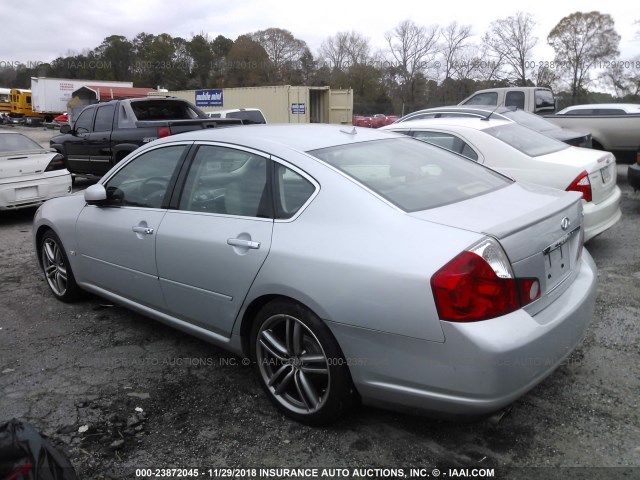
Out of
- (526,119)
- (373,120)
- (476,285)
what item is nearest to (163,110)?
(526,119)

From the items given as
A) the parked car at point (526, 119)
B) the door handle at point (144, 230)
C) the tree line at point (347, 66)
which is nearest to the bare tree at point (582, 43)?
the tree line at point (347, 66)

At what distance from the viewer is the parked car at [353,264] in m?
2.26

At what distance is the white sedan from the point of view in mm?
5098

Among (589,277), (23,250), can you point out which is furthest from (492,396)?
(23,250)

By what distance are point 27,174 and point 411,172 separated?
282 inches

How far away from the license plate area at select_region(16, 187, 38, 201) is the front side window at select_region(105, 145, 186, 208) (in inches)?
191

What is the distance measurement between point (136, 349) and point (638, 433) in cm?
314

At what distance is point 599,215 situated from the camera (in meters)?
5.20

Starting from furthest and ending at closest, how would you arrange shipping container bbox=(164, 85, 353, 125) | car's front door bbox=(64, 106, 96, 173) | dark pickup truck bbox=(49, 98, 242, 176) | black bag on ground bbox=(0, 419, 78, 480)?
shipping container bbox=(164, 85, 353, 125) < car's front door bbox=(64, 106, 96, 173) < dark pickup truck bbox=(49, 98, 242, 176) < black bag on ground bbox=(0, 419, 78, 480)

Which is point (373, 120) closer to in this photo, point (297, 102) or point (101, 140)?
point (297, 102)

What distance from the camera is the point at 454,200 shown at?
2.84 m

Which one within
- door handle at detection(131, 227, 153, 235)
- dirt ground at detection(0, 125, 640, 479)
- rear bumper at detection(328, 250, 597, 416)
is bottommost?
dirt ground at detection(0, 125, 640, 479)

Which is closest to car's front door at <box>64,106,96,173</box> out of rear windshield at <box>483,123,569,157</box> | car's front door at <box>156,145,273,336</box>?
rear windshield at <box>483,123,569,157</box>

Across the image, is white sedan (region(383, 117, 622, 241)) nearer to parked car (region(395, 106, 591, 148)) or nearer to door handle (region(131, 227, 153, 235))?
parked car (region(395, 106, 591, 148))
